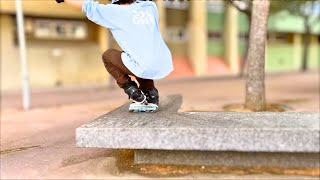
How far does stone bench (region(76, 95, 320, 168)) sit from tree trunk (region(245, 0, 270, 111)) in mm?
4472

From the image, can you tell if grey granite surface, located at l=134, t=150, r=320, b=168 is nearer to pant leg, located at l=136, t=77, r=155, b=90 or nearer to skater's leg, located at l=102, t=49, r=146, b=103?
skater's leg, located at l=102, t=49, r=146, b=103

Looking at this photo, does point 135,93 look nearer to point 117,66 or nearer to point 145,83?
point 145,83

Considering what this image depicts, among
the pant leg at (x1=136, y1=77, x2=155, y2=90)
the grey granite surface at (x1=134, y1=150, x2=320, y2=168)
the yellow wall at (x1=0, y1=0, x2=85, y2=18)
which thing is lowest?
the grey granite surface at (x1=134, y1=150, x2=320, y2=168)

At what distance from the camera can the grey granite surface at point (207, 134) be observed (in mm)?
4102

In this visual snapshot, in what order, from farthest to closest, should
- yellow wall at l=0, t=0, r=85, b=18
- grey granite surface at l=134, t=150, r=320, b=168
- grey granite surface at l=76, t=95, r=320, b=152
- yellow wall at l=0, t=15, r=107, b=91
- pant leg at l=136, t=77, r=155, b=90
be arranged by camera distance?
yellow wall at l=0, t=15, r=107, b=91 < yellow wall at l=0, t=0, r=85, b=18 < pant leg at l=136, t=77, r=155, b=90 < grey granite surface at l=134, t=150, r=320, b=168 < grey granite surface at l=76, t=95, r=320, b=152

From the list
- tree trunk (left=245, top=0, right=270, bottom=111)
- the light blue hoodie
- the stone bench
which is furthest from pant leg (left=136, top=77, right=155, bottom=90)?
tree trunk (left=245, top=0, right=270, bottom=111)

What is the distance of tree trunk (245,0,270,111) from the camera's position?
30.3 feet

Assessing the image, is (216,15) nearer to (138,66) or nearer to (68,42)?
(68,42)

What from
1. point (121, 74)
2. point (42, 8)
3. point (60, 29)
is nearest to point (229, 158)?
point (121, 74)

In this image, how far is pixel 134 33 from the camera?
16.9 feet

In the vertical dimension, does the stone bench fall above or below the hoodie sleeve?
below

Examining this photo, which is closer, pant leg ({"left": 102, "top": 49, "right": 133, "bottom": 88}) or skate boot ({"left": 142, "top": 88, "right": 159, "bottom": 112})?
pant leg ({"left": 102, "top": 49, "right": 133, "bottom": 88})

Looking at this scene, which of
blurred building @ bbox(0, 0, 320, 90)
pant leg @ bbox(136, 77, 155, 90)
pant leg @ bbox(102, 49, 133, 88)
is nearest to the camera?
pant leg @ bbox(102, 49, 133, 88)

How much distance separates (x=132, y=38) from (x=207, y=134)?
1.63 meters
